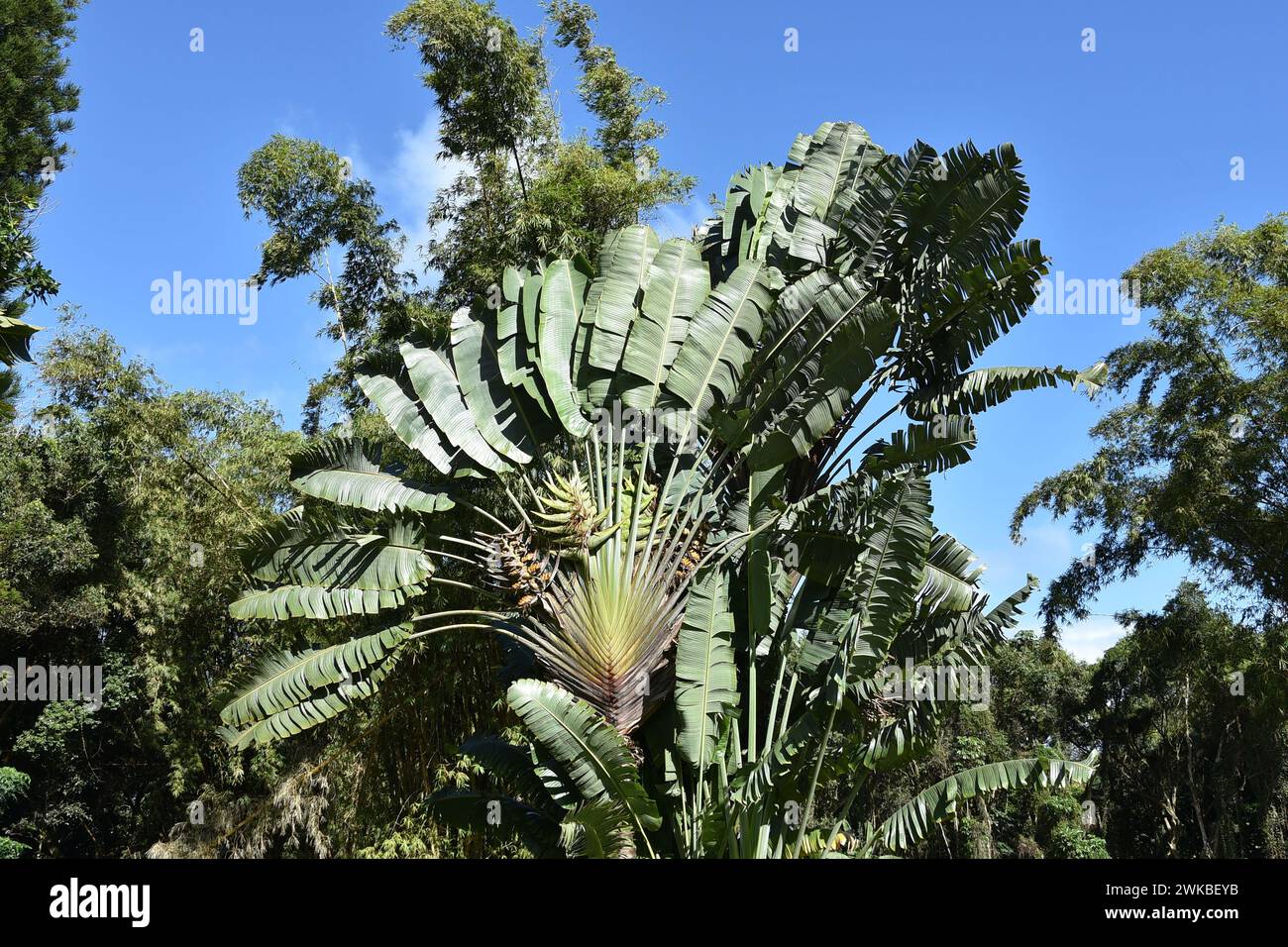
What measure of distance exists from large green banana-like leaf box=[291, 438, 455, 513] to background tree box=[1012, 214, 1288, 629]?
29.6ft

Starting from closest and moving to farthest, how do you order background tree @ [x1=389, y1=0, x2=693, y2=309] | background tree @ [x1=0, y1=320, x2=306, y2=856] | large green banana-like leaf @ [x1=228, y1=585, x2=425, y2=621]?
1. large green banana-like leaf @ [x1=228, y1=585, x2=425, y2=621]
2. background tree @ [x1=389, y1=0, x2=693, y2=309]
3. background tree @ [x1=0, y1=320, x2=306, y2=856]

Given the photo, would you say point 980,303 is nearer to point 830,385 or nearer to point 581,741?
point 830,385

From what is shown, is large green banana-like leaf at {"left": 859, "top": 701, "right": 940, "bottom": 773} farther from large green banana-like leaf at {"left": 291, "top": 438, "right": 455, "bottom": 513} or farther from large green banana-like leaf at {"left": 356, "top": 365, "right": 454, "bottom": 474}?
large green banana-like leaf at {"left": 356, "top": 365, "right": 454, "bottom": 474}

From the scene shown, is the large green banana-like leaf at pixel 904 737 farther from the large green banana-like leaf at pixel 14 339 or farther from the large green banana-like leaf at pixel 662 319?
the large green banana-like leaf at pixel 14 339

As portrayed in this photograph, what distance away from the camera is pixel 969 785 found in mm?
6379

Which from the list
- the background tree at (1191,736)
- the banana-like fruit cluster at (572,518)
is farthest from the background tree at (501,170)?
the background tree at (1191,736)

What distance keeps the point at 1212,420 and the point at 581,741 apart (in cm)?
939

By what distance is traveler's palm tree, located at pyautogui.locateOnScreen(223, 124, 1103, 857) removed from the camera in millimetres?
6492

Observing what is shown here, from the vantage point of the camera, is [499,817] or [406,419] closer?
[499,817]

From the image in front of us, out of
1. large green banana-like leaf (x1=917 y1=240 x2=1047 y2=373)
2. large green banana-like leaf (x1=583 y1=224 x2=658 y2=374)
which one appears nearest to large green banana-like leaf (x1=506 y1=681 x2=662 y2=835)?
large green banana-like leaf (x1=583 y1=224 x2=658 y2=374)

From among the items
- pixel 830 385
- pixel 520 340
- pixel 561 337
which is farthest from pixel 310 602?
pixel 830 385

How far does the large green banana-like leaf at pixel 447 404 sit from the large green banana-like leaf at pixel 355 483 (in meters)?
0.45
